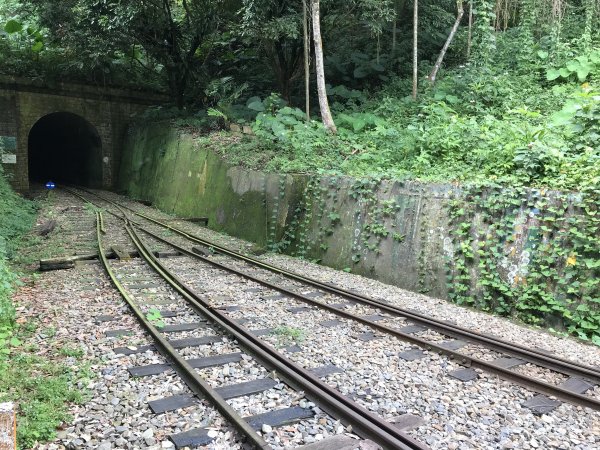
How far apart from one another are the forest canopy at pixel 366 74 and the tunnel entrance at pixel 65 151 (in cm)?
324

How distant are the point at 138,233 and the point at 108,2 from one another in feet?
34.6

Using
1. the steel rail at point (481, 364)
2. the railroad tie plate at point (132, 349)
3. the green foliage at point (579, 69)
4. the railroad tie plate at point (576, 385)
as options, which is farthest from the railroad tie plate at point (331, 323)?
the green foliage at point (579, 69)

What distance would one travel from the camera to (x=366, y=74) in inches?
669

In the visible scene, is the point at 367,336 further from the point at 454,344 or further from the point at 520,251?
the point at 520,251

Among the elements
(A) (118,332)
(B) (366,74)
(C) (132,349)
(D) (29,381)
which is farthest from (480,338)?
(B) (366,74)

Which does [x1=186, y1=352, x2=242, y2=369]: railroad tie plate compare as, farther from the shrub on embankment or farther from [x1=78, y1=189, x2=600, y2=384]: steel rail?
[x1=78, y1=189, x2=600, y2=384]: steel rail

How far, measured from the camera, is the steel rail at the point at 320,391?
3244mm

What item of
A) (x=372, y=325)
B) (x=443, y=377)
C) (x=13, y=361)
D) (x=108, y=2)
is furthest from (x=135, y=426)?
(x=108, y=2)

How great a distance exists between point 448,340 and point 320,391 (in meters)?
2.20

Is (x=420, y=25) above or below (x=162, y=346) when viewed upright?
above

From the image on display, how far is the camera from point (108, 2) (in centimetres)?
1775

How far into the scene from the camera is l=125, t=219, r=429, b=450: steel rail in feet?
10.6

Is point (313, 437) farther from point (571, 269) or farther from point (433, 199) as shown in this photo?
point (433, 199)

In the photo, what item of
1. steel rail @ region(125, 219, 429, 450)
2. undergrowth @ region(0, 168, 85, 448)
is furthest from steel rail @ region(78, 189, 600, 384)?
undergrowth @ region(0, 168, 85, 448)
